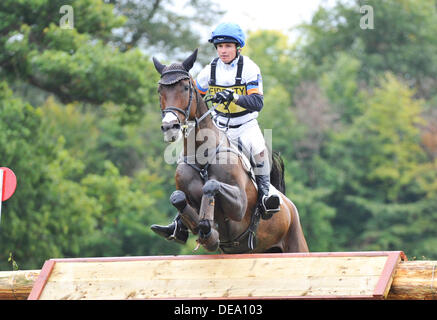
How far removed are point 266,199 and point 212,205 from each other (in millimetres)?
1009

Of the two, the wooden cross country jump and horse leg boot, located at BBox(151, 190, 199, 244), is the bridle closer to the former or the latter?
horse leg boot, located at BBox(151, 190, 199, 244)

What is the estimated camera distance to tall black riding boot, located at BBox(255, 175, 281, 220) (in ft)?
25.7

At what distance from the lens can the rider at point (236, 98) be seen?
25.0 ft

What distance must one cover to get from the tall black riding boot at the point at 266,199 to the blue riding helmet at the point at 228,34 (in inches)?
56.9

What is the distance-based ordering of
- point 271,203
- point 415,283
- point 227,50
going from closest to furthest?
point 415,283 < point 227,50 < point 271,203

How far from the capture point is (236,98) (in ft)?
24.8

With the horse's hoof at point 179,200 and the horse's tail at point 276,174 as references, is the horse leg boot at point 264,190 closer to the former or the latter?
the horse's tail at point 276,174

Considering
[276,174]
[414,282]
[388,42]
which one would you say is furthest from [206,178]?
[388,42]

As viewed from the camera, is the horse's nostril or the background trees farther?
the background trees

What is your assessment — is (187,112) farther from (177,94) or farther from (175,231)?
(175,231)

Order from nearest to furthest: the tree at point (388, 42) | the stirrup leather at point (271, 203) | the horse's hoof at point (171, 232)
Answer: the horse's hoof at point (171, 232) < the stirrup leather at point (271, 203) < the tree at point (388, 42)

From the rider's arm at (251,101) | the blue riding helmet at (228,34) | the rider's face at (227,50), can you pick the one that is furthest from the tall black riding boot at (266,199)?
the blue riding helmet at (228,34)

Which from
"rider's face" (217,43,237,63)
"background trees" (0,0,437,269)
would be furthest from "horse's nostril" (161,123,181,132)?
"background trees" (0,0,437,269)

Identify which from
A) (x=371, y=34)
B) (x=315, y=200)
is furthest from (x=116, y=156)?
(x=371, y=34)
